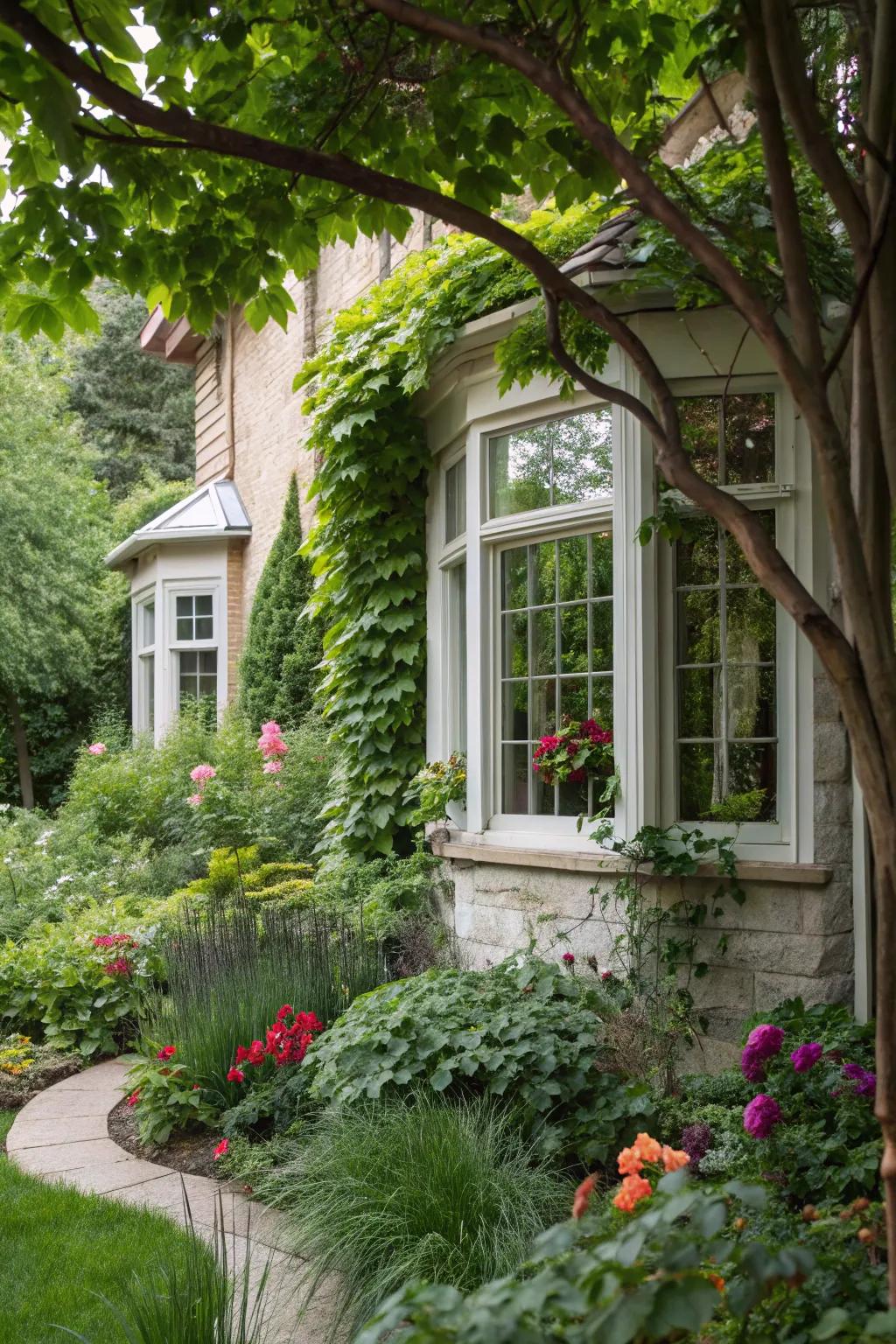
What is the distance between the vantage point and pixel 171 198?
3.40 metres

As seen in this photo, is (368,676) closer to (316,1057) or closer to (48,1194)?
(316,1057)

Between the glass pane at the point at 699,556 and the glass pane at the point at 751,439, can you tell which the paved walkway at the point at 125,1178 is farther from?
the glass pane at the point at 751,439

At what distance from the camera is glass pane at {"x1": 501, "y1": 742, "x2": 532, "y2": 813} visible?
19.7ft

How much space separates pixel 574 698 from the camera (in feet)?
18.9

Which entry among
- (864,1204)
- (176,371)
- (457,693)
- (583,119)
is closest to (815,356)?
(583,119)

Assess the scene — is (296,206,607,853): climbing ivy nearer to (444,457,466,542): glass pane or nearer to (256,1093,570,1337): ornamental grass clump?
(444,457,466,542): glass pane

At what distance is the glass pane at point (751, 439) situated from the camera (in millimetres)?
5180

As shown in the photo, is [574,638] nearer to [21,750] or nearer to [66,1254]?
[66,1254]

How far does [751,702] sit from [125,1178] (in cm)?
314

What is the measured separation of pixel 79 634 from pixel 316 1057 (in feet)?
46.6

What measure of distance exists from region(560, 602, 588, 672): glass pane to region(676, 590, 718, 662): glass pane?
1.70 feet

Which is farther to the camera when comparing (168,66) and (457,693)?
(457,693)

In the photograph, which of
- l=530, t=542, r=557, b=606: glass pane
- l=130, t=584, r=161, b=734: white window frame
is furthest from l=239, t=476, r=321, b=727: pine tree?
l=530, t=542, r=557, b=606: glass pane

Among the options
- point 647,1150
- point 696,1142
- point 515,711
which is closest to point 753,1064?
point 696,1142
